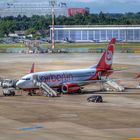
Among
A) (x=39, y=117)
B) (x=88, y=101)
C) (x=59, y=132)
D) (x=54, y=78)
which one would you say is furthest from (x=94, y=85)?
(x=59, y=132)

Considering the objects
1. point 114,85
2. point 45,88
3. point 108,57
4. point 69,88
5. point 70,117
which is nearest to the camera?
point 70,117

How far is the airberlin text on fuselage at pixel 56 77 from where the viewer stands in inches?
3580

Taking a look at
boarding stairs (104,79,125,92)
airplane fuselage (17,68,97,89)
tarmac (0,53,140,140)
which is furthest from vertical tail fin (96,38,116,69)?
tarmac (0,53,140,140)

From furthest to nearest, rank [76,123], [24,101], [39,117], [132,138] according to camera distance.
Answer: [24,101], [39,117], [76,123], [132,138]

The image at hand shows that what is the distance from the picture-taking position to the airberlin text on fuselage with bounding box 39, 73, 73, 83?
90.9 metres

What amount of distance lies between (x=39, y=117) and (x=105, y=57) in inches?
1373

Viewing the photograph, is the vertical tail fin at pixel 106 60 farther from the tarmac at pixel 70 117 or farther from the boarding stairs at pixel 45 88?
the boarding stairs at pixel 45 88

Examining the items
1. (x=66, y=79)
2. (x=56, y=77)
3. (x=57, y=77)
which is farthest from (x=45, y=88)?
(x=66, y=79)

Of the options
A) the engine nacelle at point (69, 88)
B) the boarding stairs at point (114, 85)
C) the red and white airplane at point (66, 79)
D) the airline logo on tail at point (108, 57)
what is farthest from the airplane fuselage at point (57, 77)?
the airline logo on tail at point (108, 57)

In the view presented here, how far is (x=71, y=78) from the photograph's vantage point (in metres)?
93.4

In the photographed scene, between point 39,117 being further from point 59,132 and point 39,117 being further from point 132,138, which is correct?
point 132,138

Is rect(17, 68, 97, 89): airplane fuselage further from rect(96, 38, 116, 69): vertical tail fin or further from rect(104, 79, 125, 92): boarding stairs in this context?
rect(104, 79, 125, 92): boarding stairs

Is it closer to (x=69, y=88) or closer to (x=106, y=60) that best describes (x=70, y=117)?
(x=69, y=88)

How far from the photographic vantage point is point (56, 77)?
91.7 m
